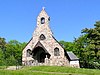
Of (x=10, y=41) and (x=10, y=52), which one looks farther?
(x=10, y=41)

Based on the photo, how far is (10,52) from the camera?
77812mm

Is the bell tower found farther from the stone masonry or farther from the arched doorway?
the arched doorway

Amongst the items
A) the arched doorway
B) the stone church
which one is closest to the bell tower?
the stone church

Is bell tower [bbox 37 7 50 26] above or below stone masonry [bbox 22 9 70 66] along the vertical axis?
above

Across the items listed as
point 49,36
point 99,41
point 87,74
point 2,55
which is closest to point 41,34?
point 49,36

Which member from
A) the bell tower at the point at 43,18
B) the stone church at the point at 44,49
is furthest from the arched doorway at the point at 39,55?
A: the bell tower at the point at 43,18

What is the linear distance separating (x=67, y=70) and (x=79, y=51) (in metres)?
37.7

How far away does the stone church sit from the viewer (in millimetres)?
50562

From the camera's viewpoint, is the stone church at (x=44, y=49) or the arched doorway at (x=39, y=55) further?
the arched doorway at (x=39, y=55)

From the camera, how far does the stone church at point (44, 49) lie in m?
50.6

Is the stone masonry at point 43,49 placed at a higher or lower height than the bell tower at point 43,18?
lower

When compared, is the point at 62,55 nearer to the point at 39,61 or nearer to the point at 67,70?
the point at 39,61

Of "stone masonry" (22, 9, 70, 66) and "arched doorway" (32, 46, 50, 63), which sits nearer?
"stone masonry" (22, 9, 70, 66)

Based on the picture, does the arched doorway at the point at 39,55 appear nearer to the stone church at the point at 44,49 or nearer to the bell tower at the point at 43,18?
the stone church at the point at 44,49
